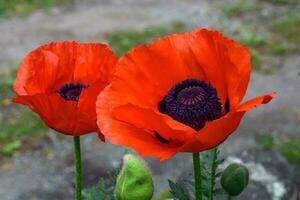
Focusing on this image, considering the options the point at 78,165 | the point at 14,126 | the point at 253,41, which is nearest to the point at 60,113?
the point at 78,165

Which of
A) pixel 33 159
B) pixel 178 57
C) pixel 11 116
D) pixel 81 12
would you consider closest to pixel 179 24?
pixel 81 12

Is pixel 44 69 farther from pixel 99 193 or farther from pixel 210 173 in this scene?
pixel 210 173

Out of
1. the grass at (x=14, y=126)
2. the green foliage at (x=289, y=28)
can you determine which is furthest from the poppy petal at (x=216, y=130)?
the green foliage at (x=289, y=28)

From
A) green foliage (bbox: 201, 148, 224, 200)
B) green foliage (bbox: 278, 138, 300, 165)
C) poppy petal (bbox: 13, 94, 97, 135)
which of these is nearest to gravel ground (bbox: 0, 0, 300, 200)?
green foliage (bbox: 278, 138, 300, 165)

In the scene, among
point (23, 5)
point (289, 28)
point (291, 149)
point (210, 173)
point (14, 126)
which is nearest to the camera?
point (210, 173)

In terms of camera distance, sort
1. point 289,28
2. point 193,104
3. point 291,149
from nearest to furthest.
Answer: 1. point 193,104
2. point 291,149
3. point 289,28

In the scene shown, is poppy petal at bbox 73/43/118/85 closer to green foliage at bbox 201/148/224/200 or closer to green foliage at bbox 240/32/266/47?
green foliage at bbox 201/148/224/200

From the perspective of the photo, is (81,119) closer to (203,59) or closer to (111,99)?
(111,99)
